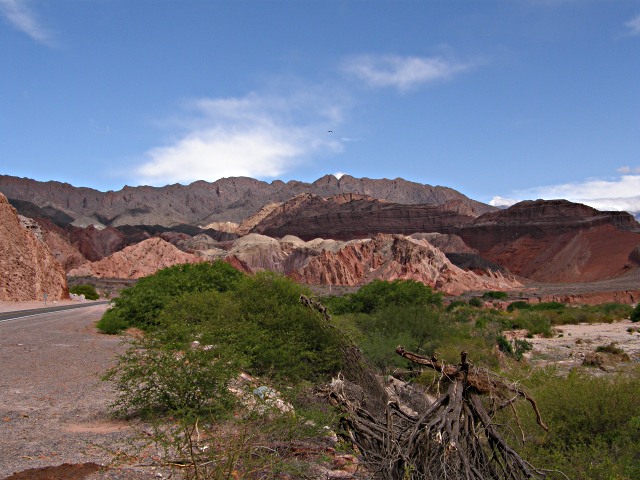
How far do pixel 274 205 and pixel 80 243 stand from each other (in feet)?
232

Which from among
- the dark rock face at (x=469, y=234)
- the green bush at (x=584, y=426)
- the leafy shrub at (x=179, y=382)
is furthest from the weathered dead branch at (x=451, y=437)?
the dark rock face at (x=469, y=234)

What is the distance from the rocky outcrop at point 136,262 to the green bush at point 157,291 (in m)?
76.0

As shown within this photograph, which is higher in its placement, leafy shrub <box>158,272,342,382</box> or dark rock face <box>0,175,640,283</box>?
dark rock face <box>0,175,640,283</box>

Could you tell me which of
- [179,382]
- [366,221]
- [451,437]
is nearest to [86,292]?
[179,382]

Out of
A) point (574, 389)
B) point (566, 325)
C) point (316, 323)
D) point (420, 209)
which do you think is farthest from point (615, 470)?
point (420, 209)

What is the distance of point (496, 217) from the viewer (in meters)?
135

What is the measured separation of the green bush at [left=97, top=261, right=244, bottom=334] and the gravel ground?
11.2ft

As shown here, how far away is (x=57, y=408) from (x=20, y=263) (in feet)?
114

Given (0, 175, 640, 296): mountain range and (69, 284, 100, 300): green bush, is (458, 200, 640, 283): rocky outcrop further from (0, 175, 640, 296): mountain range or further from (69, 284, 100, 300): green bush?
(69, 284, 100, 300): green bush

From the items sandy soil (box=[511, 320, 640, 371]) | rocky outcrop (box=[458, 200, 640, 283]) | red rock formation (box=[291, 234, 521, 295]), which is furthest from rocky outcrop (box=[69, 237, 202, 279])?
sandy soil (box=[511, 320, 640, 371])

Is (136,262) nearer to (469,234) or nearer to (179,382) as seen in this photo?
(469,234)

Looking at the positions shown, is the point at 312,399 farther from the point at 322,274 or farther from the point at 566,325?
the point at 322,274

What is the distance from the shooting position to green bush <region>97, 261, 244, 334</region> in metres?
21.7

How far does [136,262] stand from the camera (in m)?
105
